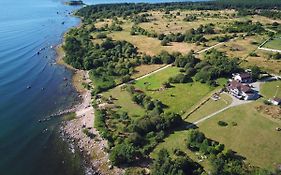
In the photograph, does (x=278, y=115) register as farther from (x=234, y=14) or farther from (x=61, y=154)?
(x=234, y=14)

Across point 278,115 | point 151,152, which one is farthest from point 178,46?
point 151,152

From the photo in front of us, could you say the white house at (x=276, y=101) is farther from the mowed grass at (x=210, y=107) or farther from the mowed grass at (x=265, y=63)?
the mowed grass at (x=265, y=63)

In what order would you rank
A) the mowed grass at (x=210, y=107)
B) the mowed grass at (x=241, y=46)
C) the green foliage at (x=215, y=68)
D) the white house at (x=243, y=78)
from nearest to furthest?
the mowed grass at (x=210, y=107)
the white house at (x=243, y=78)
the green foliage at (x=215, y=68)
the mowed grass at (x=241, y=46)

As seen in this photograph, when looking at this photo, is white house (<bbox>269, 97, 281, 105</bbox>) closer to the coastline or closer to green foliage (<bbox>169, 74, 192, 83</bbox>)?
green foliage (<bbox>169, 74, 192, 83</bbox>)

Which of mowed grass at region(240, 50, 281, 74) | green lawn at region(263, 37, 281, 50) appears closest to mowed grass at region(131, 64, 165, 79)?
mowed grass at region(240, 50, 281, 74)

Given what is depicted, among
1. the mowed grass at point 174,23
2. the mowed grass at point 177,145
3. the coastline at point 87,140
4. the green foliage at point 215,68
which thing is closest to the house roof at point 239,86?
the green foliage at point 215,68
